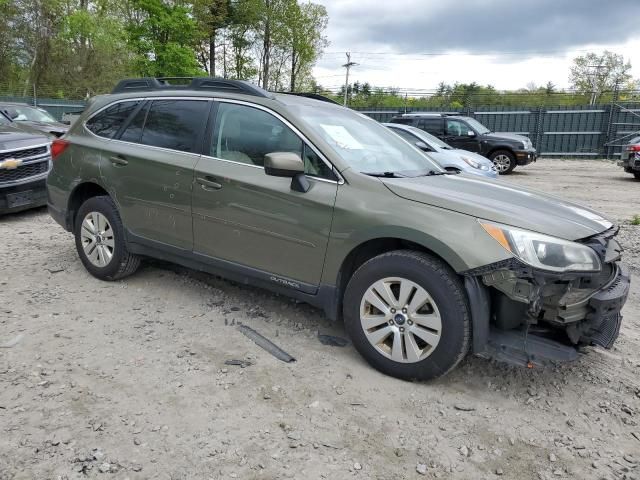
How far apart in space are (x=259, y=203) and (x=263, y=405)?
1323 millimetres

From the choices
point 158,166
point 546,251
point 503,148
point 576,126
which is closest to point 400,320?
point 546,251

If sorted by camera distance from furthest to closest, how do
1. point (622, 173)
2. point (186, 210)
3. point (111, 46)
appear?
point (111, 46), point (622, 173), point (186, 210)

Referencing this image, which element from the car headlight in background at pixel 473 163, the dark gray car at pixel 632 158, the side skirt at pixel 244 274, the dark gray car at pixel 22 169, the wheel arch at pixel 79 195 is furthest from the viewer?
the dark gray car at pixel 632 158

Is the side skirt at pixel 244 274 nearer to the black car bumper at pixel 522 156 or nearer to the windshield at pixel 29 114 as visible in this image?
the windshield at pixel 29 114

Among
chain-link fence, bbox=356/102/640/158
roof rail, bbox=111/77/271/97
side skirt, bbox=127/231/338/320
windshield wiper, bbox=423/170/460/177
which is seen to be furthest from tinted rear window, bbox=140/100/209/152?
A: chain-link fence, bbox=356/102/640/158

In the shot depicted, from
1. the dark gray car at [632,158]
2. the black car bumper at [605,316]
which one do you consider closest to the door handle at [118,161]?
the black car bumper at [605,316]

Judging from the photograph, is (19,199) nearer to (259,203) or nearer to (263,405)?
(259,203)

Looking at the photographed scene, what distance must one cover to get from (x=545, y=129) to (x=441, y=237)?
21859 millimetres

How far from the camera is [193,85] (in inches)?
160

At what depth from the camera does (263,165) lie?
11.2 ft

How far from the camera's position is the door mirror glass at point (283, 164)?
10.3ft

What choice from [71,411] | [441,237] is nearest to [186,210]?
[71,411]

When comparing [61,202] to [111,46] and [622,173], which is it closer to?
[622,173]

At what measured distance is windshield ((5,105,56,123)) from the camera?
32.2ft
